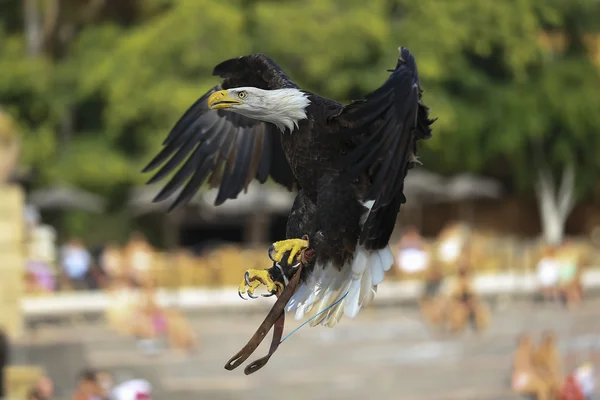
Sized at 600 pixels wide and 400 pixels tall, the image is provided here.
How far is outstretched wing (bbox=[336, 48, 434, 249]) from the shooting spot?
2771 mm

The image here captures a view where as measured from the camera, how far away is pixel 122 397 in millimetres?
7234

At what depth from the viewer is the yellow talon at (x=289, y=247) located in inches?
120

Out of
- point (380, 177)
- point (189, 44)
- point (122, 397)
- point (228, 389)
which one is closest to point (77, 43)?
point (189, 44)

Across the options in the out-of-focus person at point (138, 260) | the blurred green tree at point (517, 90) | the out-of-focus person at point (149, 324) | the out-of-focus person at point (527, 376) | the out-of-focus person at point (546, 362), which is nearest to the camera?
the out-of-focus person at point (527, 376)

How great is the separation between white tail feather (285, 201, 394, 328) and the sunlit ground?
286 inches

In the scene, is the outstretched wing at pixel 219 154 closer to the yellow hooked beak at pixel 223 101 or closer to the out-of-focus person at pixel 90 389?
the yellow hooked beak at pixel 223 101

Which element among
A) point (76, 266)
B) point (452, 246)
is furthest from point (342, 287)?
point (76, 266)

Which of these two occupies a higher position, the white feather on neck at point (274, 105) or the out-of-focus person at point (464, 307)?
the out-of-focus person at point (464, 307)

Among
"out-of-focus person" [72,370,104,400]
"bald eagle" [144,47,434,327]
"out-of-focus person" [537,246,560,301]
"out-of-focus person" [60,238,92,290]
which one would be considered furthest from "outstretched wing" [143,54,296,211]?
"out-of-focus person" [537,246,560,301]

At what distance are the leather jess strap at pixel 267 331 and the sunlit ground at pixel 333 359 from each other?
294 inches

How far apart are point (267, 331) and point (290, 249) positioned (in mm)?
356

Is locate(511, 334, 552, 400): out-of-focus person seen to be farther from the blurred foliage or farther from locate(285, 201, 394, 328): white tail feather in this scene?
the blurred foliage

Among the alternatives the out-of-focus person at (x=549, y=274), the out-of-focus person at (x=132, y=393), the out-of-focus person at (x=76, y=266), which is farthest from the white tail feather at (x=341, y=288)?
the out-of-focus person at (x=549, y=274)

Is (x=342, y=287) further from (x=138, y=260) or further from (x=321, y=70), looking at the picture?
(x=321, y=70)
